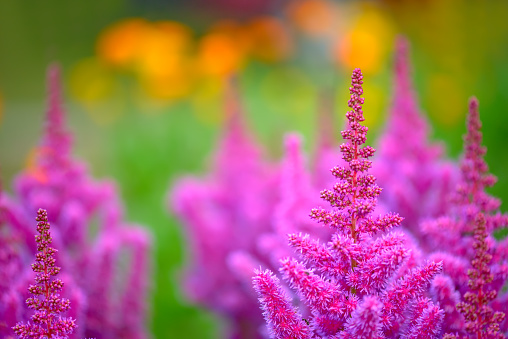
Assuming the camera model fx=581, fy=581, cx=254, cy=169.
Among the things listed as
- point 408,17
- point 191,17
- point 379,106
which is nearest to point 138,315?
point 379,106

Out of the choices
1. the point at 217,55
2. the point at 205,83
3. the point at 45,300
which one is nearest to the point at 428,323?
the point at 45,300

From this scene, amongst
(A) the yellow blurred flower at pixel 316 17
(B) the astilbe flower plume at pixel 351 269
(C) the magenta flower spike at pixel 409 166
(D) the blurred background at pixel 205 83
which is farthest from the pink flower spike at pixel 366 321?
(A) the yellow blurred flower at pixel 316 17

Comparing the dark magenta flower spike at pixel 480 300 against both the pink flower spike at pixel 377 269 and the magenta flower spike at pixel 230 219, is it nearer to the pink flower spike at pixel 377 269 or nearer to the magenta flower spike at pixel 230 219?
the pink flower spike at pixel 377 269

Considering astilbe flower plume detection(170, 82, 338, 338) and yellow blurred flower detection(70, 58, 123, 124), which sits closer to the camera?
astilbe flower plume detection(170, 82, 338, 338)

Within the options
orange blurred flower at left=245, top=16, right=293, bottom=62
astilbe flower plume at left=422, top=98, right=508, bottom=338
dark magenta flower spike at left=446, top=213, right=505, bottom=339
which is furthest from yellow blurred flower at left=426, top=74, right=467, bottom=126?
dark magenta flower spike at left=446, top=213, right=505, bottom=339

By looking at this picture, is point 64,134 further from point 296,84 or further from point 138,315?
point 296,84

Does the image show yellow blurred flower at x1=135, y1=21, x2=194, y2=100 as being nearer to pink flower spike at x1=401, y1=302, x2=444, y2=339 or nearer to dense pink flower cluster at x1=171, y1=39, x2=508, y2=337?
dense pink flower cluster at x1=171, y1=39, x2=508, y2=337
